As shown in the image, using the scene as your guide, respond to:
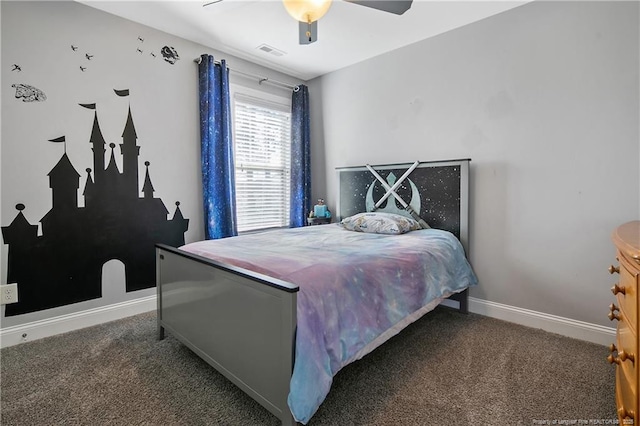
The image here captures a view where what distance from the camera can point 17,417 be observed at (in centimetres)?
149

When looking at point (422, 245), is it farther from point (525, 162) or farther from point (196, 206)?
point (196, 206)

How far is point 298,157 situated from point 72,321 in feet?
9.10

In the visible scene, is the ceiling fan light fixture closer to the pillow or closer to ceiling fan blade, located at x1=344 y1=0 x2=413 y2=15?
ceiling fan blade, located at x1=344 y1=0 x2=413 y2=15

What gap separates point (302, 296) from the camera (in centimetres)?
134

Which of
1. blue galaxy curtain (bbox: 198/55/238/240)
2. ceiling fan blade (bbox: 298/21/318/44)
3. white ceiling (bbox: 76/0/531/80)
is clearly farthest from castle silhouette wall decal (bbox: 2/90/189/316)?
ceiling fan blade (bbox: 298/21/318/44)

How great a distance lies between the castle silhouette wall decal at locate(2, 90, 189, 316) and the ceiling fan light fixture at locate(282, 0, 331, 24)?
72.3 inches

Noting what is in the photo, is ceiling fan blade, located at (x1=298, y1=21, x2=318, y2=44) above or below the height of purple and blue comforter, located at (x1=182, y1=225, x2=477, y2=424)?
above

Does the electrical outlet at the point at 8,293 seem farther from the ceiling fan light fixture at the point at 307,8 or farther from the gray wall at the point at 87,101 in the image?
the ceiling fan light fixture at the point at 307,8

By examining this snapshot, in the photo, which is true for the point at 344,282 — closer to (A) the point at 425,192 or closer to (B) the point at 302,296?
(B) the point at 302,296

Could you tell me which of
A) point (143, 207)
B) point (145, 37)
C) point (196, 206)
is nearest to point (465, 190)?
point (196, 206)

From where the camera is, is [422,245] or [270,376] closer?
[270,376]

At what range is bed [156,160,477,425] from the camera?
4.24ft

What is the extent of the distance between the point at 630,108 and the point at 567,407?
196 cm

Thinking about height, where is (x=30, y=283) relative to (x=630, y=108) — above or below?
below
